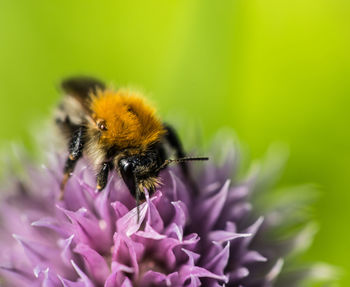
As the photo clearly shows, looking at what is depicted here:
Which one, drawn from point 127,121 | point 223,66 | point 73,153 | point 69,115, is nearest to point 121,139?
point 127,121

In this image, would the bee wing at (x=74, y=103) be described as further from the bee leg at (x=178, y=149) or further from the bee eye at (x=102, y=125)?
the bee leg at (x=178, y=149)

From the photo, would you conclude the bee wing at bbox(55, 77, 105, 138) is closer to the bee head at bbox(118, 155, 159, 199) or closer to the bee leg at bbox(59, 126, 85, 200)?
the bee leg at bbox(59, 126, 85, 200)

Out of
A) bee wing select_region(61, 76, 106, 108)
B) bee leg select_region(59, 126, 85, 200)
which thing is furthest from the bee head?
bee wing select_region(61, 76, 106, 108)

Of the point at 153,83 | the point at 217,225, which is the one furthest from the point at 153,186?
the point at 153,83

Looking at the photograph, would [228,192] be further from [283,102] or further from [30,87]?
A: [30,87]

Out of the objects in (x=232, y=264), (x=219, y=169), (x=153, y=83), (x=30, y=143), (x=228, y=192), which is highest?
(x=153, y=83)

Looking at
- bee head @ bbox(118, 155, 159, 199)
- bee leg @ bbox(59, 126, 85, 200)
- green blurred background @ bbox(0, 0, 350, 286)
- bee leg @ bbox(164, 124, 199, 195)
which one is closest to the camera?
bee head @ bbox(118, 155, 159, 199)
